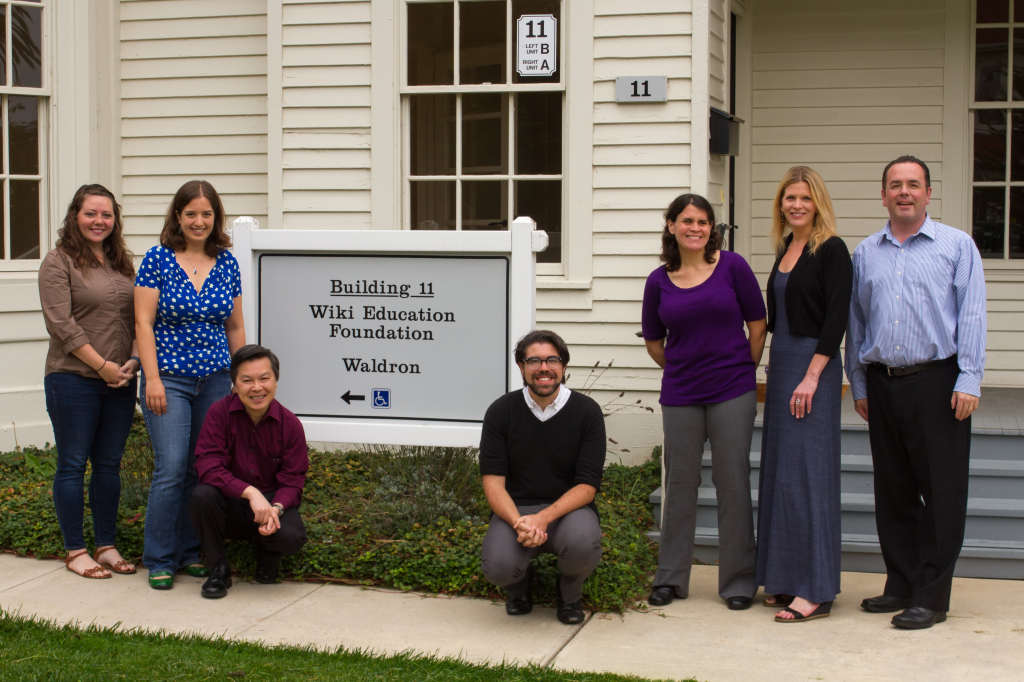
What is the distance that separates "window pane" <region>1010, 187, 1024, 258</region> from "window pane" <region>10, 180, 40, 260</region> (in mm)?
6900

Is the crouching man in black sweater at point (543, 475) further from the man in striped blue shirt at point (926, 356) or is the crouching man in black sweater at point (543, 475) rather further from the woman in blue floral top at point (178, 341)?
the woman in blue floral top at point (178, 341)

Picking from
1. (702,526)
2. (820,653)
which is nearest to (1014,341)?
(702,526)

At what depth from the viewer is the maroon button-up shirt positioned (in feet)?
15.3

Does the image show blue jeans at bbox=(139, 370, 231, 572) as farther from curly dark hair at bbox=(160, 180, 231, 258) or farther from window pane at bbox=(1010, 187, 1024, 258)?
window pane at bbox=(1010, 187, 1024, 258)

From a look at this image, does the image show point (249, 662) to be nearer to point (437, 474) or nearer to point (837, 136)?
point (437, 474)

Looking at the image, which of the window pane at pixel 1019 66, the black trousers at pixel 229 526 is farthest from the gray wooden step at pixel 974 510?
the window pane at pixel 1019 66

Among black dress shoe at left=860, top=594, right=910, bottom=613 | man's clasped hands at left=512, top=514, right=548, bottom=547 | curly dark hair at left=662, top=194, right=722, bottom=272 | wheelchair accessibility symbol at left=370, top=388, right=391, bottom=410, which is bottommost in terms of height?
black dress shoe at left=860, top=594, right=910, bottom=613

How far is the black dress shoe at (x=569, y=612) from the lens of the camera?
436 centimetres

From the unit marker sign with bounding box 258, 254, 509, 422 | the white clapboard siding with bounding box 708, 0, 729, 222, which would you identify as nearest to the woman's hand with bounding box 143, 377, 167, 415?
the unit marker sign with bounding box 258, 254, 509, 422

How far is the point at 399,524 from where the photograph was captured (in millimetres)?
5234

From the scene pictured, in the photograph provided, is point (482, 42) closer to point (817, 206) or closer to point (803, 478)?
point (817, 206)

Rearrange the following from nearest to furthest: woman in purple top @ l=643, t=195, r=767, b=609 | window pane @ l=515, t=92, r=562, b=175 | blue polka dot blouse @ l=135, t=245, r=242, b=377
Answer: woman in purple top @ l=643, t=195, r=767, b=609, blue polka dot blouse @ l=135, t=245, r=242, b=377, window pane @ l=515, t=92, r=562, b=175

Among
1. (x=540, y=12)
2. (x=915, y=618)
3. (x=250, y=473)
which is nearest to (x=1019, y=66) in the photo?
(x=540, y=12)

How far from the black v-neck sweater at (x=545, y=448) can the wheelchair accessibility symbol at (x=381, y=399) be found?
37.0 inches
